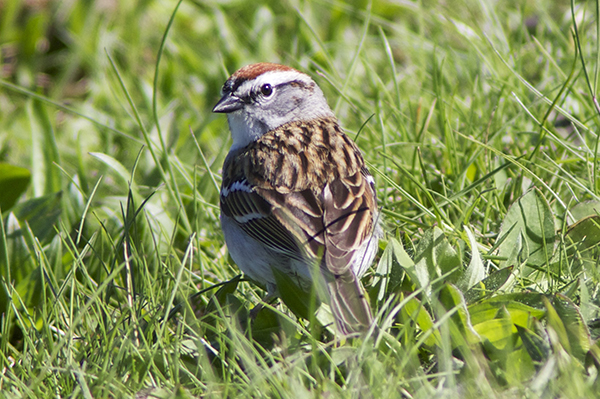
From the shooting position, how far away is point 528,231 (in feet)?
8.93

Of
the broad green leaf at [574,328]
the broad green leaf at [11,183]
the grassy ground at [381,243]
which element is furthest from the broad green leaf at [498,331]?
the broad green leaf at [11,183]

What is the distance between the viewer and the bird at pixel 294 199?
2.55 metres

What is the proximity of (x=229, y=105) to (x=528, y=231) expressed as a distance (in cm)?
167

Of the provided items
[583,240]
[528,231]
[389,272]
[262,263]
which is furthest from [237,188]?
[583,240]

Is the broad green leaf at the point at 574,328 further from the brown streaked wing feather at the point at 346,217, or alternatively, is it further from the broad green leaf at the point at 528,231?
the brown streaked wing feather at the point at 346,217

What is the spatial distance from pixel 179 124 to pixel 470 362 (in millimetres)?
3677

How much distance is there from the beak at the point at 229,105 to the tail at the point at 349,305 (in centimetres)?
137

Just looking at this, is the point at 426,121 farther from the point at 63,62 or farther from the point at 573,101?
the point at 63,62

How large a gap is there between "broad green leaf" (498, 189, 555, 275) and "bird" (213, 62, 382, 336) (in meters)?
0.55

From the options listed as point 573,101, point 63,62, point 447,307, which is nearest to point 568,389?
point 447,307

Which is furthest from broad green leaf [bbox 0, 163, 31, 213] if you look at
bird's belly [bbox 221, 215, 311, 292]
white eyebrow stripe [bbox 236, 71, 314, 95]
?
bird's belly [bbox 221, 215, 311, 292]

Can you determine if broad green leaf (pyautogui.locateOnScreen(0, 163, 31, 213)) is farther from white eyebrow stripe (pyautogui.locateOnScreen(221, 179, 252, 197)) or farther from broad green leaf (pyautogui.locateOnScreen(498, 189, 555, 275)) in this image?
broad green leaf (pyautogui.locateOnScreen(498, 189, 555, 275))

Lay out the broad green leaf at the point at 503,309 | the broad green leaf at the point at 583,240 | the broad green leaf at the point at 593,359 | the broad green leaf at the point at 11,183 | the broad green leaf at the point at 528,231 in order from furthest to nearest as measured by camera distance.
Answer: the broad green leaf at the point at 11,183 < the broad green leaf at the point at 528,231 < the broad green leaf at the point at 583,240 < the broad green leaf at the point at 503,309 < the broad green leaf at the point at 593,359

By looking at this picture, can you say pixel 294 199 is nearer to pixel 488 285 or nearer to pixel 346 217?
pixel 346 217
